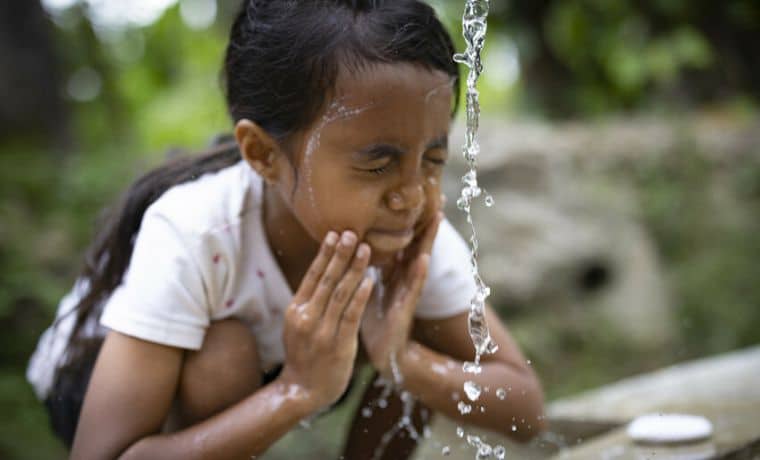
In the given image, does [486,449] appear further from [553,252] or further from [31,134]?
[31,134]

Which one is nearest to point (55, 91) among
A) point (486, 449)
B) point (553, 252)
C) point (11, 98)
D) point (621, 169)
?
point (11, 98)

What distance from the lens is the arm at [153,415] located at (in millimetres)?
1817

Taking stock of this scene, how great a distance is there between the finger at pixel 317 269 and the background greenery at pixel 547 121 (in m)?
1.11

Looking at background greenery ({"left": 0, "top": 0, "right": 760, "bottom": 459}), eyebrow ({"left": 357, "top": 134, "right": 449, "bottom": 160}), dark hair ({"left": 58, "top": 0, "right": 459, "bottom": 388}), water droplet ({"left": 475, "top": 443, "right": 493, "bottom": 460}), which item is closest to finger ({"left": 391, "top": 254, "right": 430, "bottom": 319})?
eyebrow ({"left": 357, "top": 134, "right": 449, "bottom": 160})

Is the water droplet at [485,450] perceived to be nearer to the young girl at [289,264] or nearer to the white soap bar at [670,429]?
the young girl at [289,264]

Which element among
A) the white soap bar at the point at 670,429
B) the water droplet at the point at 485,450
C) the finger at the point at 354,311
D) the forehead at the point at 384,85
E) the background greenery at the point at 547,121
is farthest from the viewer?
the background greenery at the point at 547,121

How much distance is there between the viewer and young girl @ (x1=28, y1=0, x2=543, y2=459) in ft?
5.98

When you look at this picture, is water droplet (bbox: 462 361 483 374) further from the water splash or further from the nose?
the nose

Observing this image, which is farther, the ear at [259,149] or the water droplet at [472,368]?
the water droplet at [472,368]

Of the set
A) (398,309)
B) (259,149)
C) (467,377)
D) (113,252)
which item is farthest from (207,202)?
(467,377)

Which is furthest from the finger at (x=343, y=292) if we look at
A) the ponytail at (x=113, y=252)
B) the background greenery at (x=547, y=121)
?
the background greenery at (x=547, y=121)

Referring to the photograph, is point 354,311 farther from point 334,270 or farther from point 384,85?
point 384,85

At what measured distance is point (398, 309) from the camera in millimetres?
2072

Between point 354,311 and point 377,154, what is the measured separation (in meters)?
0.36
